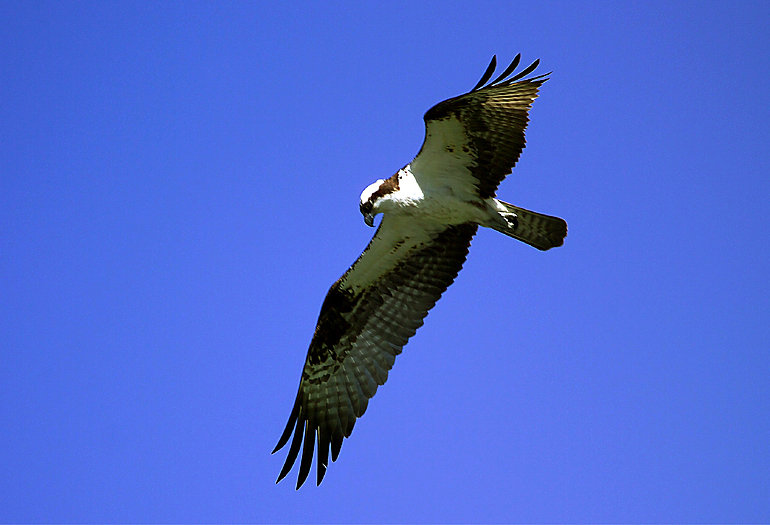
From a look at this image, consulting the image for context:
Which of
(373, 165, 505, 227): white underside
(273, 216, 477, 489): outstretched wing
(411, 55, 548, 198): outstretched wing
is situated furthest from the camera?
(273, 216, 477, 489): outstretched wing

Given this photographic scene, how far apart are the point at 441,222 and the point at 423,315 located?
1.11m

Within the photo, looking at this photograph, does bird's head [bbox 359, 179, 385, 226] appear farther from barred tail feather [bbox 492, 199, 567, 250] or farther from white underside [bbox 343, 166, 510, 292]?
barred tail feather [bbox 492, 199, 567, 250]

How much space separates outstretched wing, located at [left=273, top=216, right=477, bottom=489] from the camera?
31.2 feet

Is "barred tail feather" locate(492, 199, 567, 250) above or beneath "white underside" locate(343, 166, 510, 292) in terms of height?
beneath

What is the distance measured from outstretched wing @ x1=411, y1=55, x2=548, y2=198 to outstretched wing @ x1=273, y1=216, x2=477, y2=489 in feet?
2.46

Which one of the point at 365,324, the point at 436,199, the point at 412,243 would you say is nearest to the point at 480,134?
the point at 436,199

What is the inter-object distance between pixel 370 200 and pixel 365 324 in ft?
5.35

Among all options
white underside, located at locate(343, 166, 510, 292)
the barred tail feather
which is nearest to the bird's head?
white underside, located at locate(343, 166, 510, 292)

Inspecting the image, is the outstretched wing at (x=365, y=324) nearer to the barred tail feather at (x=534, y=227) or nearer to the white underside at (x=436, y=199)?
the white underside at (x=436, y=199)

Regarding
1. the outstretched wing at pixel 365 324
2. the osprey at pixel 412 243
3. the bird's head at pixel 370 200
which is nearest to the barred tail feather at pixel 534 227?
the osprey at pixel 412 243

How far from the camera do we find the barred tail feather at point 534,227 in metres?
8.64

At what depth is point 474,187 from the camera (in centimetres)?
884

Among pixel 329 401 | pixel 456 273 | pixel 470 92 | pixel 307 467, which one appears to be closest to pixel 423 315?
pixel 456 273

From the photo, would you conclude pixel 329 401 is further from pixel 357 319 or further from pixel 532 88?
pixel 532 88
